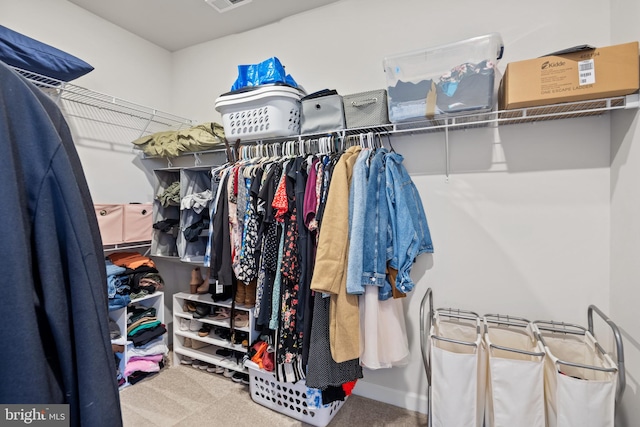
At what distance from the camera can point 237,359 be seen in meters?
2.32

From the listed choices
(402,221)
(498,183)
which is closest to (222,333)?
(402,221)

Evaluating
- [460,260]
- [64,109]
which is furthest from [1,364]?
[64,109]

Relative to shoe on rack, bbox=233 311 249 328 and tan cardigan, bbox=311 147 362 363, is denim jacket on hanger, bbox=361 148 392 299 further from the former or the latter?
shoe on rack, bbox=233 311 249 328

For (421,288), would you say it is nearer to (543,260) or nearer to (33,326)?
(543,260)

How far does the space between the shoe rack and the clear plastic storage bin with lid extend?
5.39 ft

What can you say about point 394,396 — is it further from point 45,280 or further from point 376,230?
point 45,280

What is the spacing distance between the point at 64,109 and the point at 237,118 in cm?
133

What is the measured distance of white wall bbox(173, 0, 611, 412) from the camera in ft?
5.16

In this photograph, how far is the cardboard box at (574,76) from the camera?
1.24 meters

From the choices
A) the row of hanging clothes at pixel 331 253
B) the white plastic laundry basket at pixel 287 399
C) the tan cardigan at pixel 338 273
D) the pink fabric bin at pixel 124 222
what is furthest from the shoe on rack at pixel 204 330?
the tan cardigan at pixel 338 273

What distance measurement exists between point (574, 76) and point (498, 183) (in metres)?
0.61

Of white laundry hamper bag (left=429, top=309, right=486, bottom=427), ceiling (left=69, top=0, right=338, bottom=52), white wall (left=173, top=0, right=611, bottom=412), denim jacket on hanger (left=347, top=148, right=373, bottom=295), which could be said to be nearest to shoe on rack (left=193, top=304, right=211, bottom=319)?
white wall (left=173, top=0, right=611, bottom=412)

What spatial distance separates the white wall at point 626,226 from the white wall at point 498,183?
2.9 inches

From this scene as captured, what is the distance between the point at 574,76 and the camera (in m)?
1.30
